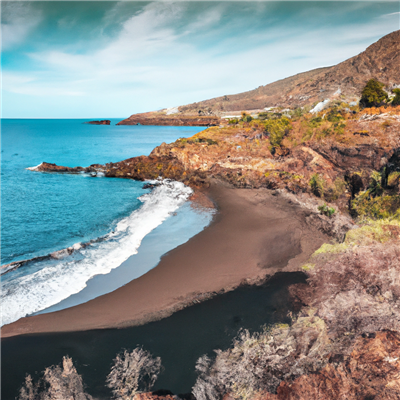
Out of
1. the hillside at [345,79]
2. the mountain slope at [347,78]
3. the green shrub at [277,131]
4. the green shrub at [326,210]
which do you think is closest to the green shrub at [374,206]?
the green shrub at [326,210]

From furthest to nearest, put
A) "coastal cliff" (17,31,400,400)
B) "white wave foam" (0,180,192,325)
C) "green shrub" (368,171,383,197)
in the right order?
"green shrub" (368,171,383,197), "white wave foam" (0,180,192,325), "coastal cliff" (17,31,400,400)

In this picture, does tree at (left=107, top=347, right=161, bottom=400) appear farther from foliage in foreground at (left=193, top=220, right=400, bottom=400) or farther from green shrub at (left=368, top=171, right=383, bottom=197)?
green shrub at (left=368, top=171, right=383, bottom=197)

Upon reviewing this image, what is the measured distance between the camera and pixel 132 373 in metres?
Result: 6.29

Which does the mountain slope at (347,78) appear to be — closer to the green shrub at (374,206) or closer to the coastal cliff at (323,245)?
the coastal cliff at (323,245)

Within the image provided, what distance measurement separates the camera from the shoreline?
27.1 ft

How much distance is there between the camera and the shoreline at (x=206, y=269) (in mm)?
8258

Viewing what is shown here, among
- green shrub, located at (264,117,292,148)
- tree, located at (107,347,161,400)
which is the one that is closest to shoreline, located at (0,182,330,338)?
tree, located at (107,347,161,400)

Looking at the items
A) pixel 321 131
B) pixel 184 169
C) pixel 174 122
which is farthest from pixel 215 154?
pixel 174 122

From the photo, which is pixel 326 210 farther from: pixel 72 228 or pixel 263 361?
pixel 72 228

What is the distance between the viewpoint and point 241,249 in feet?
39.9

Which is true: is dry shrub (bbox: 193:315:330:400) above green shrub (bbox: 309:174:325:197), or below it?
below

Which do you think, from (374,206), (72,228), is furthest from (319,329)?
(72,228)

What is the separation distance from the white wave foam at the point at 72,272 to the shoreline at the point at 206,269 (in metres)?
0.87

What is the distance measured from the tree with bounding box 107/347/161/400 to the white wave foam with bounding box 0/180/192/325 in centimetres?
442
